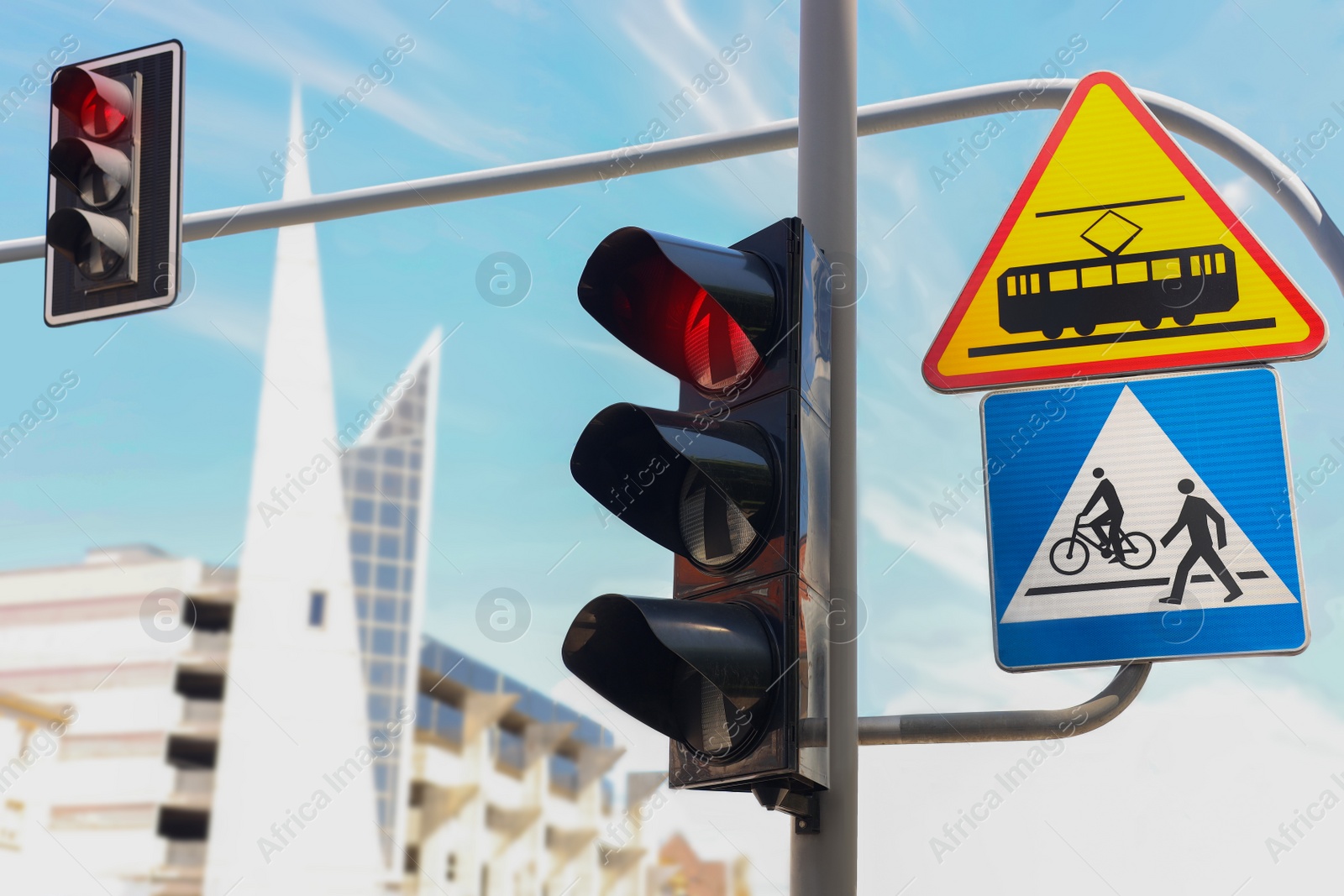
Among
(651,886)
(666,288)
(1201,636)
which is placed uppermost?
(666,288)

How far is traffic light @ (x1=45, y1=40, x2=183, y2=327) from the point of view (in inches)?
130

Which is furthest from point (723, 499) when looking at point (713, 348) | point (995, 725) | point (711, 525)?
point (995, 725)

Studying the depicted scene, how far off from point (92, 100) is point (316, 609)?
79.7 meters

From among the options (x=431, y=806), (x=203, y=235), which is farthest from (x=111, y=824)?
(x=203, y=235)

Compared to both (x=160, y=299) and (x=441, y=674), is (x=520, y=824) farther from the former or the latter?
(x=160, y=299)

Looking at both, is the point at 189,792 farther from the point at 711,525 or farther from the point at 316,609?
the point at 711,525

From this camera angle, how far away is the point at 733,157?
4129 mm

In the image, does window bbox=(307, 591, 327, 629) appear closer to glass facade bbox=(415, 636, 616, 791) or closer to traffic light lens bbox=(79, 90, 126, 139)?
glass facade bbox=(415, 636, 616, 791)

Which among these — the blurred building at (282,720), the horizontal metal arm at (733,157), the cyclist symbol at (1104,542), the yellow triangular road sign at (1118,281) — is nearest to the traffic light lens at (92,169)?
the horizontal metal arm at (733,157)

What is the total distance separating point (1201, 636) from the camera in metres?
2.30

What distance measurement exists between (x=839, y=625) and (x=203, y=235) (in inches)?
134

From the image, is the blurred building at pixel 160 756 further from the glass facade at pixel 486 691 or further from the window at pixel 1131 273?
the window at pixel 1131 273

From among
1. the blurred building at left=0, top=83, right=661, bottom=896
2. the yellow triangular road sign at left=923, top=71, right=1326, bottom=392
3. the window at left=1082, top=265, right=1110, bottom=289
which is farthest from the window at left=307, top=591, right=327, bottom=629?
the window at left=1082, top=265, right=1110, bottom=289

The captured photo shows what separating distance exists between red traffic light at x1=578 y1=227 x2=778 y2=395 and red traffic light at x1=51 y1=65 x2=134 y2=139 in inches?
63.4
